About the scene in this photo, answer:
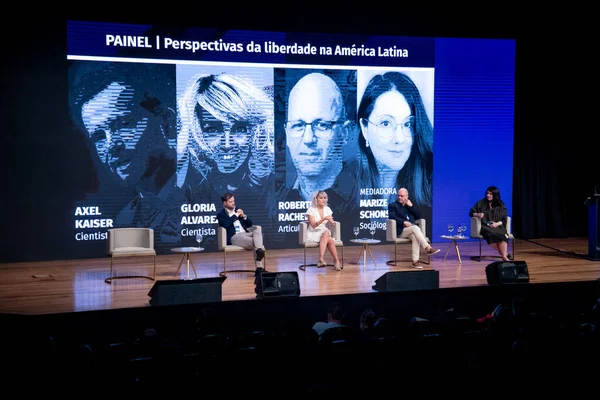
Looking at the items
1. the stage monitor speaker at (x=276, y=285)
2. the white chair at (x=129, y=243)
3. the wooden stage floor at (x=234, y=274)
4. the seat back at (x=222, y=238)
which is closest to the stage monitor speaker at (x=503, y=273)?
the wooden stage floor at (x=234, y=274)

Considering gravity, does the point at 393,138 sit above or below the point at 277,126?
below

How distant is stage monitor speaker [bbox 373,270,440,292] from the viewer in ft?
21.0

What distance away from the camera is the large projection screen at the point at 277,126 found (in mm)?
9750

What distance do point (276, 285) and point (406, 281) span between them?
1122 mm

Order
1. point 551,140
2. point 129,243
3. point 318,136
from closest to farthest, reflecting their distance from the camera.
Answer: point 129,243 < point 318,136 < point 551,140

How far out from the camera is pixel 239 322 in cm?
548

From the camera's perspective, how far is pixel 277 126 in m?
10.4

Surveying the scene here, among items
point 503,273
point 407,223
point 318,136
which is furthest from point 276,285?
point 318,136

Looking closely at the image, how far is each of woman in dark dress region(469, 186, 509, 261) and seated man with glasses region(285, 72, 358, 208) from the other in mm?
2002

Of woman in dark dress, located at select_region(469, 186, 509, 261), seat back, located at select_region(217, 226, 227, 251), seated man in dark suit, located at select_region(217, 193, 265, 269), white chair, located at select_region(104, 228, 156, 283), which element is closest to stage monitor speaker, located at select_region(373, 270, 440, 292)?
seated man in dark suit, located at select_region(217, 193, 265, 269)

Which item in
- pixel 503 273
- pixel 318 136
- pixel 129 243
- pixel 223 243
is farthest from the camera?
pixel 318 136

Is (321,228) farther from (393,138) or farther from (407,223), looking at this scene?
(393,138)

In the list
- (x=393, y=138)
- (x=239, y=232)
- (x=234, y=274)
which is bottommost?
(x=234, y=274)

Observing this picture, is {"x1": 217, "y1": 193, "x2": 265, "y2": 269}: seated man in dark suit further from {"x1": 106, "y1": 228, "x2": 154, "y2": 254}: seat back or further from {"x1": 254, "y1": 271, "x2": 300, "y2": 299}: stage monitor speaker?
{"x1": 254, "y1": 271, "x2": 300, "y2": 299}: stage monitor speaker
